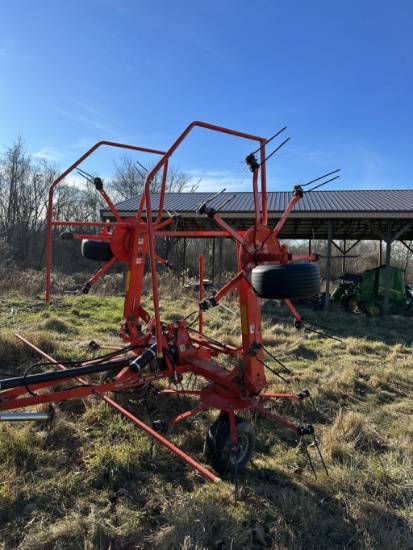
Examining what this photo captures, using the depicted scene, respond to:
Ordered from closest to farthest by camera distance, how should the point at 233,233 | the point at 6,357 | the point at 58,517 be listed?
the point at 58,517 < the point at 233,233 < the point at 6,357

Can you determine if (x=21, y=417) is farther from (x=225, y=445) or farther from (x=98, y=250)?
(x=98, y=250)

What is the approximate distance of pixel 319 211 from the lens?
519 inches

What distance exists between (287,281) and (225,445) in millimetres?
1542

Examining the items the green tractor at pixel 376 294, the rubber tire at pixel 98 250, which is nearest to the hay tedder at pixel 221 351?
the rubber tire at pixel 98 250

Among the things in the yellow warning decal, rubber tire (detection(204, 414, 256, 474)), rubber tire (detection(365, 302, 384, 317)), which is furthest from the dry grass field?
rubber tire (detection(365, 302, 384, 317))

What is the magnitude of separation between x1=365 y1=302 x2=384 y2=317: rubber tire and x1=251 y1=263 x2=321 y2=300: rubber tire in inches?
448

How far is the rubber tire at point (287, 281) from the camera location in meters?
2.88

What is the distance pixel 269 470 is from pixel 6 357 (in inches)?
169

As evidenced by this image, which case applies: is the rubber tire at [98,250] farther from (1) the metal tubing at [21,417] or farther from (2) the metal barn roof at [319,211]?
(2) the metal barn roof at [319,211]

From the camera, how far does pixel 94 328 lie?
8664 mm

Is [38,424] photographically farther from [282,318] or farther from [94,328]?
[282,318]

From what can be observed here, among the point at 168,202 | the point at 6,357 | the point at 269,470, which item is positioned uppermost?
the point at 168,202

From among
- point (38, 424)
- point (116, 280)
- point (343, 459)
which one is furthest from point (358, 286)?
point (38, 424)

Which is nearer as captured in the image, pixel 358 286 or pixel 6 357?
pixel 6 357
